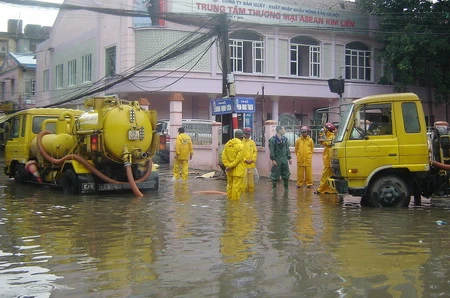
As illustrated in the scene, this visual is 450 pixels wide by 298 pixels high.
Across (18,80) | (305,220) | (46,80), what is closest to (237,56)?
(46,80)

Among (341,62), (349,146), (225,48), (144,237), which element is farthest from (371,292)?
(341,62)

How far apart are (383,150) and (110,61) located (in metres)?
21.7

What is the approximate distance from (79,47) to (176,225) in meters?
27.1

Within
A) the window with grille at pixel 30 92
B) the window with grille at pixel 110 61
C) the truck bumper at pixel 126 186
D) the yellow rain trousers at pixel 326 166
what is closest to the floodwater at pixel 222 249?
the truck bumper at pixel 126 186

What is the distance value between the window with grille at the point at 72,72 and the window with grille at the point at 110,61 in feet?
17.6

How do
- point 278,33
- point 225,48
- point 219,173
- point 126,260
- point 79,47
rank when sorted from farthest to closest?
point 79,47, point 278,33, point 219,173, point 225,48, point 126,260

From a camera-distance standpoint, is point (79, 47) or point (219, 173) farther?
point (79, 47)

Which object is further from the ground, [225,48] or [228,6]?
[228,6]

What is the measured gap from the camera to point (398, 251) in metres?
7.22

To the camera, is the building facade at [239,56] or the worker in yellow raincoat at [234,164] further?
the building facade at [239,56]

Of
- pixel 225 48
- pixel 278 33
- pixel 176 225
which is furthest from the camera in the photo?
pixel 278 33

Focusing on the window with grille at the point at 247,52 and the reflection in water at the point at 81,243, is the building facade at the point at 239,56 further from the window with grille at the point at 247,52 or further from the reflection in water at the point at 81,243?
the reflection in water at the point at 81,243

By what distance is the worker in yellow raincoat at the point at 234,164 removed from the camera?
486 inches

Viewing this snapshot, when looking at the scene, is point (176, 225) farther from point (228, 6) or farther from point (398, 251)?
point (228, 6)
